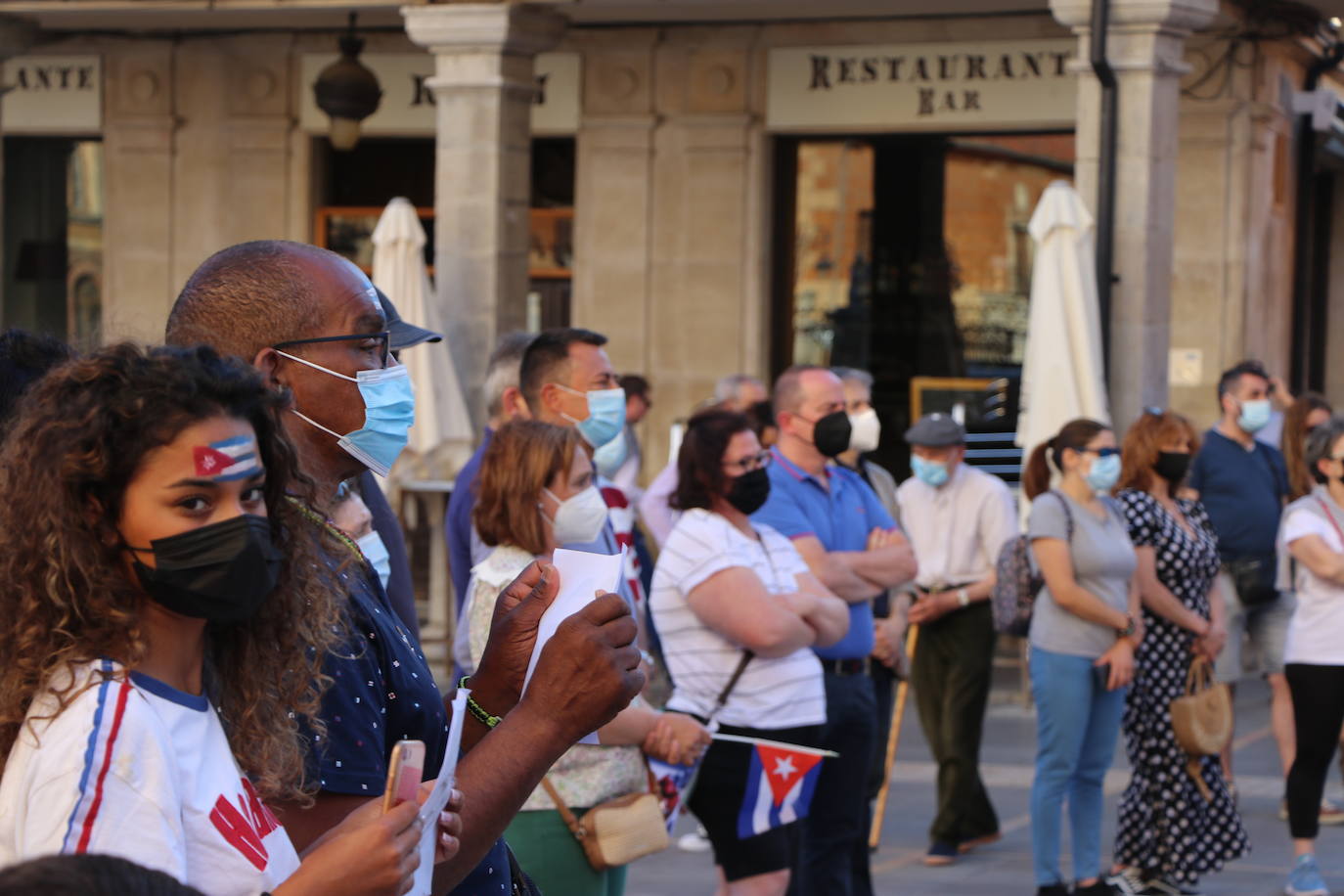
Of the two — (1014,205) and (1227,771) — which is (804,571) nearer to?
(1227,771)

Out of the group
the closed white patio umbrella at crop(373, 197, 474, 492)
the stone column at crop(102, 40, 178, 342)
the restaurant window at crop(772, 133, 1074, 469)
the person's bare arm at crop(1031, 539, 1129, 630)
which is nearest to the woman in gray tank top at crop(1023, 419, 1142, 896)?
the person's bare arm at crop(1031, 539, 1129, 630)

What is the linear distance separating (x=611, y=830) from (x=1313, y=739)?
414 cm

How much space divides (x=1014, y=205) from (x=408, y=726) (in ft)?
43.4

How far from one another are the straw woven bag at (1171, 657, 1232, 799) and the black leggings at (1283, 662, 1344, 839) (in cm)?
30

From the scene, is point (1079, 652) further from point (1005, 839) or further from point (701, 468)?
point (701, 468)

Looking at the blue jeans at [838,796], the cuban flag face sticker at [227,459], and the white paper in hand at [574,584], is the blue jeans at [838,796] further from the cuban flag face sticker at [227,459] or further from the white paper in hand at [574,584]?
the cuban flag face sticker at [227,459]

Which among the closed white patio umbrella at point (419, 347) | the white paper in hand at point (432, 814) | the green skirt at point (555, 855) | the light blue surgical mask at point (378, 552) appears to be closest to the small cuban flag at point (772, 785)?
the green skirt at point (555, 855)

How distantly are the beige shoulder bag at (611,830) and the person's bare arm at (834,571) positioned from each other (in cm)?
185

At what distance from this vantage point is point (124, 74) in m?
16.2

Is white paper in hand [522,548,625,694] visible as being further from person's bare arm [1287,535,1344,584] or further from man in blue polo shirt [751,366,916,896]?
person's bare arm [1287,535,1344,584]

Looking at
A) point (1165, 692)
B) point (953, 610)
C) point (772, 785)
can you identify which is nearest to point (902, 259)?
point (953, 610)

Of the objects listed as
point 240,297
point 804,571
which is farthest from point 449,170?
point 240,297

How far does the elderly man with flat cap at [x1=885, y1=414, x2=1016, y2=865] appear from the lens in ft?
27.5

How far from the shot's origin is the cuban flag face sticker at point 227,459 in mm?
2059
